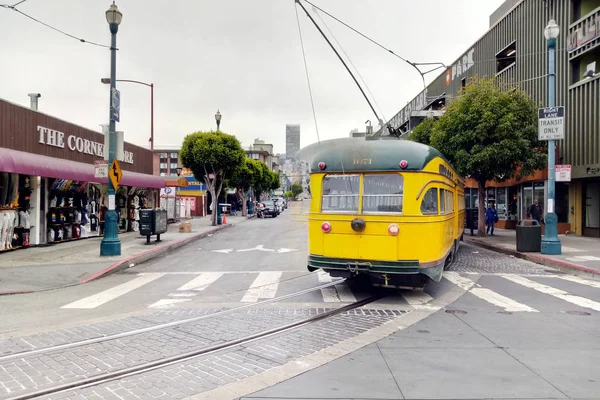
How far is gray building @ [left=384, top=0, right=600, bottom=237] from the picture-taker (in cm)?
2122

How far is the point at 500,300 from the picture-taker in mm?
9086

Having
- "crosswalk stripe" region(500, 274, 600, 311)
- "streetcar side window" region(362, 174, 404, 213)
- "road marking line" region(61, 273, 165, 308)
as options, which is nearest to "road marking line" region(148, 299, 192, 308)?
"road marking line" region(61, 273, 165, 308)

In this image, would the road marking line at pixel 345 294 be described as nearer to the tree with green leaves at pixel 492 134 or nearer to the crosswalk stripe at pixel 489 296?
the crosswalk stripe at pixel 489 296

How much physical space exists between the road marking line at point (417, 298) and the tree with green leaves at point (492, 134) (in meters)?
12.8

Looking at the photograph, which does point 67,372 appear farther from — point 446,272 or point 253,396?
point 446,272

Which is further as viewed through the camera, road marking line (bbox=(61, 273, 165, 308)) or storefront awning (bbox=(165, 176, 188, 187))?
storefront awning (bbox=(165, 176, 188, 187))

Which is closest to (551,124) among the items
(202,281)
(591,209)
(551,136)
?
(551,136)

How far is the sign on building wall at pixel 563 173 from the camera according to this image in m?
15.8

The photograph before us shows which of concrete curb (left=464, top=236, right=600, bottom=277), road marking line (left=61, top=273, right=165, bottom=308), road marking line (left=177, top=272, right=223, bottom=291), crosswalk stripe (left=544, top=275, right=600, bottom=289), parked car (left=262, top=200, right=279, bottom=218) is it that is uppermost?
parked car (left=262, top=200, right=279, bottom=218)

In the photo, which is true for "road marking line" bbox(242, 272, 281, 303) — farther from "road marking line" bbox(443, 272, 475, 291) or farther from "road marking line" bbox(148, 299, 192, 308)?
"road marking line" bbox(443, 272, 475, 291)

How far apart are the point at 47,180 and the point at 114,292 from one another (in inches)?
396

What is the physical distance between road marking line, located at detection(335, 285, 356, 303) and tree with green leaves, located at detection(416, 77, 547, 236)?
13.0 metres

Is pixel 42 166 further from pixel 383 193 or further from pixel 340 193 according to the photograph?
pixel 383 193

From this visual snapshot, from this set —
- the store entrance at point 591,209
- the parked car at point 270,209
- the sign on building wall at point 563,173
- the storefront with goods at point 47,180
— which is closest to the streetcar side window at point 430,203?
the sign on building wall at point 563,173
